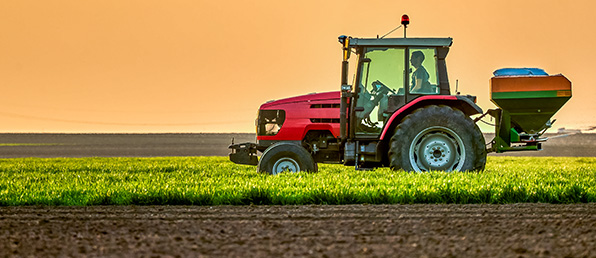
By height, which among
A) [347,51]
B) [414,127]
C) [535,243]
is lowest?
[535,243]

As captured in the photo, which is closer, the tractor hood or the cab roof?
the cab roof

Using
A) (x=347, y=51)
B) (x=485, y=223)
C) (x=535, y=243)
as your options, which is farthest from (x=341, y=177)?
(x=535, y=243)

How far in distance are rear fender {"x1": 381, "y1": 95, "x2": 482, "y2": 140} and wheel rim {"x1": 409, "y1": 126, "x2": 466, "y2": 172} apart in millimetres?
442

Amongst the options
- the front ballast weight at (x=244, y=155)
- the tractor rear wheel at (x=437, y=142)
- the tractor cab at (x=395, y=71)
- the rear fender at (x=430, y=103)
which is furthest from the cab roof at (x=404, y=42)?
the front ballast weight at (x=244, y=155)

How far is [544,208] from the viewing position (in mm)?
7285

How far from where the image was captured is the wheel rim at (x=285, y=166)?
1074 cm

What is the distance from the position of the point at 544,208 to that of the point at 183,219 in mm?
4004

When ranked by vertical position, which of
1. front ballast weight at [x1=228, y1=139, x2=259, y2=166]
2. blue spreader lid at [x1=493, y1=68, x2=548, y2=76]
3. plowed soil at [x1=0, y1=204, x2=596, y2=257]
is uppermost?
blue spreader lid at [x1=493, y1=68, x2=548, y2=76]

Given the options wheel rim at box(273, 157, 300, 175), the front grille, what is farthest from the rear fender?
wheel rim at box(273, 157, 300, 175)

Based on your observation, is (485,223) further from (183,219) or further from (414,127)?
(414,127)

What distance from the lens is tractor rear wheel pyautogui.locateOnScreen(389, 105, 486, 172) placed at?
10062 millimetres

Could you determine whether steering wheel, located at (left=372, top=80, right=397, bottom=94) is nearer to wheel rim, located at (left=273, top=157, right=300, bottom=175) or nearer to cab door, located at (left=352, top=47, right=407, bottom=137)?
cab door, located at (left=352, top=47, right=407, bottom=137)

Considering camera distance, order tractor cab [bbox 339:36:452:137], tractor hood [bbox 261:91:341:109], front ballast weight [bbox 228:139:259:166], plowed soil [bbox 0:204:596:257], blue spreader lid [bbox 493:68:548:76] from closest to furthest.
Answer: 1. plowed soil [bbox 0:204:596:257]
2. tractor cab [bbox 339:36:452:137]
3. blue spreader lid [bbox 493:68:548:76]
4. tractor hood [bbox 261:91:341:109]
5. front ballast weight [bbox 228:139:259:166]

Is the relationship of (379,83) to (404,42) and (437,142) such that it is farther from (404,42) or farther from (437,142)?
(437,142)
